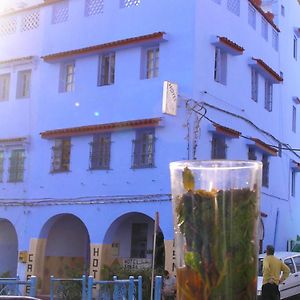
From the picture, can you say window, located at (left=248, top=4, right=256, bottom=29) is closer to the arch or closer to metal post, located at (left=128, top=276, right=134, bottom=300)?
the arch

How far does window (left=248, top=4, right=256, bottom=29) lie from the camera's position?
67.8 ft

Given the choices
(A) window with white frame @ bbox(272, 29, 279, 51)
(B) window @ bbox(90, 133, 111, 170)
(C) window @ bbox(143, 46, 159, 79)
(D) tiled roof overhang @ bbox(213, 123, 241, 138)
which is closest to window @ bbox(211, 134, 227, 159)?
(D) tiled roof overhang @ bbox(213, 123, 241, 138)

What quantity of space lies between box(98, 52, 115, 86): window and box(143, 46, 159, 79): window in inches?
56.2

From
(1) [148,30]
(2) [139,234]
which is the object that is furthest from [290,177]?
(1) [148,30]

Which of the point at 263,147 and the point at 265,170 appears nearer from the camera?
the point at 263,147

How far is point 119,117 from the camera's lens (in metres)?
18.3

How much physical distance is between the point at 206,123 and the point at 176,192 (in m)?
13.3

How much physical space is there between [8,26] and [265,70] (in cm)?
994

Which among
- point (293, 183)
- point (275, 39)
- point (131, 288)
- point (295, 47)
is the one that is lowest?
point (131, 288)

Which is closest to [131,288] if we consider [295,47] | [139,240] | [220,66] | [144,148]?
[144,148]

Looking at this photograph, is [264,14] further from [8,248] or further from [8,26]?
[8,248]

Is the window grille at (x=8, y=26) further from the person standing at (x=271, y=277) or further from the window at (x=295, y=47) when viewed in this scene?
the person standing at (x=271, y=277)

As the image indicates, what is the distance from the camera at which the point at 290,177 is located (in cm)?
2409

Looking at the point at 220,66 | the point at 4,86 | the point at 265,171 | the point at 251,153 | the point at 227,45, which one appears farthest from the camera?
the point at 4,86
